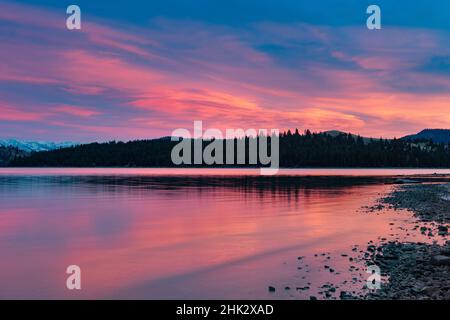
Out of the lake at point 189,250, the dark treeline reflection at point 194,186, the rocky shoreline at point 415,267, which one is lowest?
the lake at point 189,250

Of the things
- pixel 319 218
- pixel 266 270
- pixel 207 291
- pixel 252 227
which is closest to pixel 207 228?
pixel 252 227

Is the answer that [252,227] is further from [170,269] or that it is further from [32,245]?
[32,245]

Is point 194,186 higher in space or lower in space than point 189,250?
higher

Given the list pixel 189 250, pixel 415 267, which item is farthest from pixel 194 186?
pixel 415 267

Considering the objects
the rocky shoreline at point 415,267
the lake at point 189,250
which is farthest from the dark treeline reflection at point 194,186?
the rocky shoreline at point 415,267

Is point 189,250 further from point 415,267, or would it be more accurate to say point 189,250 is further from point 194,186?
point 194,186

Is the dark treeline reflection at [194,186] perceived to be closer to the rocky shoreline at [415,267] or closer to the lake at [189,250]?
the lake at [189,250]

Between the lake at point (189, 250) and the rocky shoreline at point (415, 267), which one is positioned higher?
the rocky shoreline at point (415, 267)

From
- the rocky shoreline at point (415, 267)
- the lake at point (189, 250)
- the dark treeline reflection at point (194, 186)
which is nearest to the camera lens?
the rocky shoreline at point (415, 267)

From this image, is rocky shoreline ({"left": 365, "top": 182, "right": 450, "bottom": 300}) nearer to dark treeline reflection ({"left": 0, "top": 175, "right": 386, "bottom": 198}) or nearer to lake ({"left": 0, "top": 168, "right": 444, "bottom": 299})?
lake ({"left": 0, "top": 168, "right": 444, "bottom": 299})
